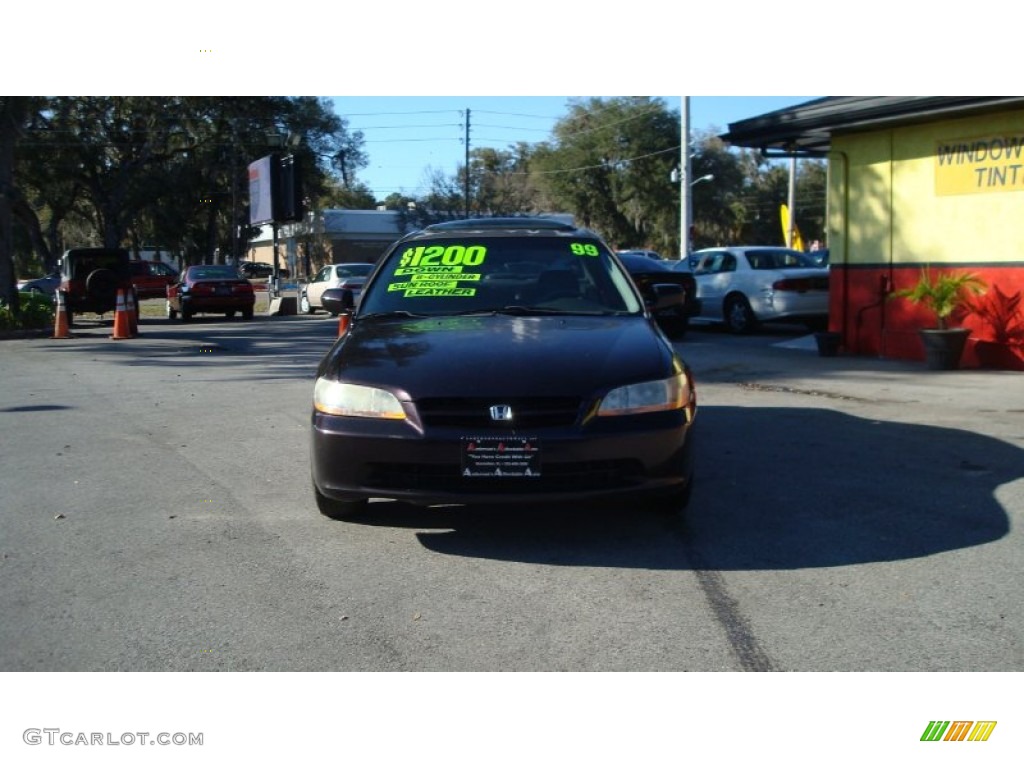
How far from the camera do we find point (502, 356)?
5.39 m

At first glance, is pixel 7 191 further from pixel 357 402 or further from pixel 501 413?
pixel 501 413

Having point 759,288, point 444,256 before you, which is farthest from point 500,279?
point 759,288

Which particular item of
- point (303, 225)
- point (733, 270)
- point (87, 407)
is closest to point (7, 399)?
point (87, 407)

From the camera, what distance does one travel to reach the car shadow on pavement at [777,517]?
5.31m

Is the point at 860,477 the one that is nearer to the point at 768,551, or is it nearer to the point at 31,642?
the point at 768,551

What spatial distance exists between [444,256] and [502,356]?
172cm

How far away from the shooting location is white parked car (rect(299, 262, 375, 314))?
26.0 meters

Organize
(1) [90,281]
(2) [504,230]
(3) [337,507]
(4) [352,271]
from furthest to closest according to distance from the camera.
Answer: (4) [352,271] < (1) [90,281] < (2) [504,230] < (3) [337,507]

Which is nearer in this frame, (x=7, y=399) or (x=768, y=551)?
(x=768, y=551)

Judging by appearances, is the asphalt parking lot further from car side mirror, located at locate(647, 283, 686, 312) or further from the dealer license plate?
car side mirror, located at locate(647, 283, 686, 312)

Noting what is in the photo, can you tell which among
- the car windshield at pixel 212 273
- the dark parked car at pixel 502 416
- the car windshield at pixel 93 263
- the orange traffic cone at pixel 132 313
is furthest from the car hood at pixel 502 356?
the car windshield at pixel 212 273

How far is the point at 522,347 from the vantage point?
5527 millimetres

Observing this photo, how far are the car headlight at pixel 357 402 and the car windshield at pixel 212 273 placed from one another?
878 inches
